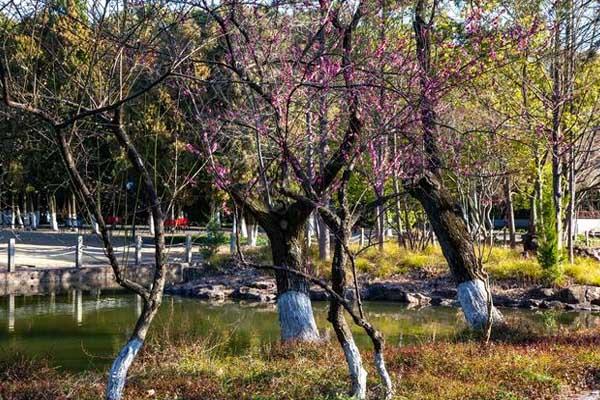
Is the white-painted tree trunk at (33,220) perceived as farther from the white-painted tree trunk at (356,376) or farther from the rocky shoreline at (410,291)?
the white-painted tree trunk at (356,376)

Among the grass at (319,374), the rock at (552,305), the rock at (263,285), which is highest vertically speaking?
the grass at (319,374)

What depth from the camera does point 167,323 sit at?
Result: 415 inches

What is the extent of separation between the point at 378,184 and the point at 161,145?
61.8 feet

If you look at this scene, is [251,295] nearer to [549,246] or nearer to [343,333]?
[549,246]

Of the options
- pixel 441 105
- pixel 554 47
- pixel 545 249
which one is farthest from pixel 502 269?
pixel 441 105

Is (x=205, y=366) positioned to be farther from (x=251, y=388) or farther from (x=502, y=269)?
(x=502, y=269)

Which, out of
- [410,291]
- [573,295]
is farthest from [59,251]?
[573,295]

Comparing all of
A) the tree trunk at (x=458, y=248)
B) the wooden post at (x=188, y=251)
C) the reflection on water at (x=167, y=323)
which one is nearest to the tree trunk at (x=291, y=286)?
the reflection on water at (x=167, y=323)

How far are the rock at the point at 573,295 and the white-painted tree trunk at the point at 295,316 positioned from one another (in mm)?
10339

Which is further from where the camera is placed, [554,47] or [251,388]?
[554,47]

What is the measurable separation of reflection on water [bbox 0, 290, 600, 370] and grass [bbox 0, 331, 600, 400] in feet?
4.58

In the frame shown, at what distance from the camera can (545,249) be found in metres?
19.6

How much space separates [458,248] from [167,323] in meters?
4.26

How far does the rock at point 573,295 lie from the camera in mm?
18531
